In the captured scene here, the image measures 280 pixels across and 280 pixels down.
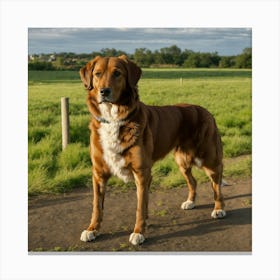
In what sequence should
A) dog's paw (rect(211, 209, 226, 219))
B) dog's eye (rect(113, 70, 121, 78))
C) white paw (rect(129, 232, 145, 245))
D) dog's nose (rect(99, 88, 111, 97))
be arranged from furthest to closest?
dog's paw (rect(211, 209, 226, 219)) → white paw (rect(129, 232, 145, 245)) → dog's eye (rect(113, 70, 121, 78)) → dog's nose (rect(99, 88, 111, 97))

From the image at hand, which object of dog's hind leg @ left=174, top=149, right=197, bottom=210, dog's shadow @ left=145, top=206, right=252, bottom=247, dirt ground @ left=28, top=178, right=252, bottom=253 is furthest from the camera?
dog's hind leg @ left=174, top=149, right=197, bottom=210

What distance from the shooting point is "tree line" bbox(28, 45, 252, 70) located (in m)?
4.98

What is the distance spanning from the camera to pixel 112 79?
388 cm

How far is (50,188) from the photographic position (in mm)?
5215

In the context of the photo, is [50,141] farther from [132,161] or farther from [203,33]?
[203,33]

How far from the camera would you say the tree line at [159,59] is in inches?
196

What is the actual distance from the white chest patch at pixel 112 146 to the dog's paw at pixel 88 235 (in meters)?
0.67

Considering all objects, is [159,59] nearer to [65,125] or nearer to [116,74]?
[116,74]

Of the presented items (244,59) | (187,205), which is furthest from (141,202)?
(244,59)

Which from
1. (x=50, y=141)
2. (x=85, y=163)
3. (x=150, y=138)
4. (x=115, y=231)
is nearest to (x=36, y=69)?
(x=50, y=141)

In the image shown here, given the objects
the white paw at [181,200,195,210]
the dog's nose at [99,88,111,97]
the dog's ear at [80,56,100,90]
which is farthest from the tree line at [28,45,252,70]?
the white paw at [181,200,195,210]

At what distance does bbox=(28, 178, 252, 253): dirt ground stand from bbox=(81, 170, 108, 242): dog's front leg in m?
0.08

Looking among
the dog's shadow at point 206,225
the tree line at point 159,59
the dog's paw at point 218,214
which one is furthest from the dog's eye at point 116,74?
the dog's paw at point 218,214

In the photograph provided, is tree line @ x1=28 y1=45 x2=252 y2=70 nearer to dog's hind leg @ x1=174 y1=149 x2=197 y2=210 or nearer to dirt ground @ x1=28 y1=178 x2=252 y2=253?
dog's hind leg @ x1=174 y1=149 x2=197 y2=210
